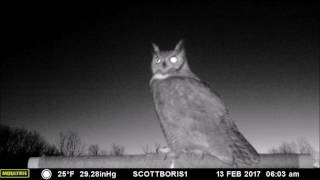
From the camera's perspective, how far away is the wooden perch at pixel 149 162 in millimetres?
2982

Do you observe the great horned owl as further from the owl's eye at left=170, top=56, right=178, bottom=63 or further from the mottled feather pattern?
the owl's eye at left=170, top=56, right=178, bottom=63

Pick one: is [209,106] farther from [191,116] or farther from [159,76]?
[159,76]

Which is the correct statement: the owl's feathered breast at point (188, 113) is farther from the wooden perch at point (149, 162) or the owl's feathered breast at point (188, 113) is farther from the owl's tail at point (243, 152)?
the wooden perch at point (149, 162)

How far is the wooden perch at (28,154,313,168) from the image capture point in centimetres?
298

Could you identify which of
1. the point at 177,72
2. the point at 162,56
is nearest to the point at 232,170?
the point at 177,72

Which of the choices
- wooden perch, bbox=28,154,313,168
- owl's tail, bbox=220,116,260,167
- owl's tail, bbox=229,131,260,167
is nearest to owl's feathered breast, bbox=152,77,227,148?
owl's tail, bbox=220,116,260,167

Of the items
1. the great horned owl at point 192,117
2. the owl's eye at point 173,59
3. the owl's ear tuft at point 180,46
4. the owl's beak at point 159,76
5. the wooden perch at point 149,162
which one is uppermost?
the owl's ear tuft at point 180,46

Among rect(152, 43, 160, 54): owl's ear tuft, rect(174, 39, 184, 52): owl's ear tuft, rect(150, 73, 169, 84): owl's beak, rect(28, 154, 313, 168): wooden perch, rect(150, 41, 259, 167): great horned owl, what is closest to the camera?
rect(28, 154, 313, 168): wooden perch

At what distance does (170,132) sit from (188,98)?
478mm

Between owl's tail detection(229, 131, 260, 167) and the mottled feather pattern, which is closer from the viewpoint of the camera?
owl's tail detection(229, 131, 260, 167)

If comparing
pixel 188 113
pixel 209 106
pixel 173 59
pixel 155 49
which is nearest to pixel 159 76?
pixel 173 59

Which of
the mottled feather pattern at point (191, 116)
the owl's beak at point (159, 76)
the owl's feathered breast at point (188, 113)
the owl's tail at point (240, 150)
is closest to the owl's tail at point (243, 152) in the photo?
the owl's tail at point (240, 150)

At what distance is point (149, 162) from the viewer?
319cm

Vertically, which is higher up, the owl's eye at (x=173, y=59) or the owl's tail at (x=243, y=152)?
the owl's eye at (x=173, y=59)
